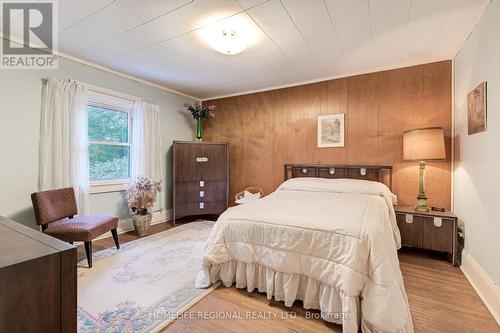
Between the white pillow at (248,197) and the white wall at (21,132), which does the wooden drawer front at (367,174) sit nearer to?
the white pillow at (248,197)

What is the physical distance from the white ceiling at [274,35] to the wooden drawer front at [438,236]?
2.00 m

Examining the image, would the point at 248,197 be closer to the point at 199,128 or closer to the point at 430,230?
the point at 199,128

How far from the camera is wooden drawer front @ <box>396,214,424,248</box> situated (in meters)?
2.67

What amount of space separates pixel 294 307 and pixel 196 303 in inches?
30.1

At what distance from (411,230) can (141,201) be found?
3598 mm

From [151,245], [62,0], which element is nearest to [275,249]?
[151,245]

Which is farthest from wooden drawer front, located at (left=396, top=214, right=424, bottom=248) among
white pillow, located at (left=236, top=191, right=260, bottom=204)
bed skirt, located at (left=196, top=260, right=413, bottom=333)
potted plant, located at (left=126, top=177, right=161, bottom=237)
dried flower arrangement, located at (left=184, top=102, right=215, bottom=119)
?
dried flower arrangement, located at (left=184, top=102, right=215, bottom=119)

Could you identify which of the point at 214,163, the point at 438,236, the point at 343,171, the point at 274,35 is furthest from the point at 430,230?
the point at 214,163

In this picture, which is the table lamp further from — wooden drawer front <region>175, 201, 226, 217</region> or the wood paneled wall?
wooden drawer front <region>175, 201, 226, 217</region>

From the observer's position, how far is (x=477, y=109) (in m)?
2.10

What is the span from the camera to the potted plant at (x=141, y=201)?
3436 millimetres

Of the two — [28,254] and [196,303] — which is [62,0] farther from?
[196,303]

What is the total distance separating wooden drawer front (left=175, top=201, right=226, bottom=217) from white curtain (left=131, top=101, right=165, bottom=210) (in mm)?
422

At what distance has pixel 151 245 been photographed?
3.04 metres
